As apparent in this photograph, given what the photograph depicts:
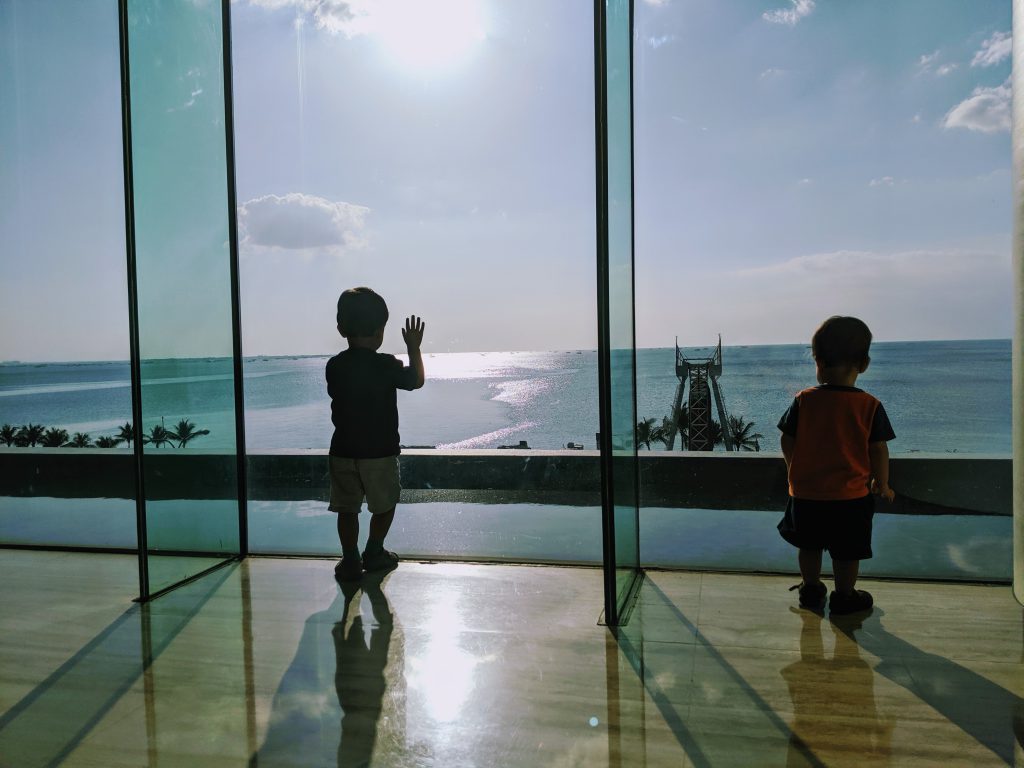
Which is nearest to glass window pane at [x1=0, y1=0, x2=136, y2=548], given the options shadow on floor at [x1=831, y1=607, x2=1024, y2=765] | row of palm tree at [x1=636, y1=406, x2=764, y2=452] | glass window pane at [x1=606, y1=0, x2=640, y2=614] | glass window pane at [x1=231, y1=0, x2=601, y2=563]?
glass window pane at [x1=231, y1=0, x2=601, y2=563]

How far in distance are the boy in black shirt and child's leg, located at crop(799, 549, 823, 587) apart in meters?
1.41

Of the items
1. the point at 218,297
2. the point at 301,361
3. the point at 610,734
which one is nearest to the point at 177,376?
the point at 218,297

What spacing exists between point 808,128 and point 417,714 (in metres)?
3.00

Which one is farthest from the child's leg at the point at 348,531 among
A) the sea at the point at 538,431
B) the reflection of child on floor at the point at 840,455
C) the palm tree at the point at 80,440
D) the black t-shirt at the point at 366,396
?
the palm tree at the point at 80,440

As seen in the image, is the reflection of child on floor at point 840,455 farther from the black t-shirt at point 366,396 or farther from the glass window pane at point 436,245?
the black t-shirt at point 366,396

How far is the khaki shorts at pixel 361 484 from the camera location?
106 inches

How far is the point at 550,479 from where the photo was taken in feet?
11.4

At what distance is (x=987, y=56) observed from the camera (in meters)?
2.84

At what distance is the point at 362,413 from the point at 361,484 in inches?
10.4

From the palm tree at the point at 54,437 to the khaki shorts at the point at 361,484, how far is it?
289 centimetres

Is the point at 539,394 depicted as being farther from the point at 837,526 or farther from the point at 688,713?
the point at 688,713

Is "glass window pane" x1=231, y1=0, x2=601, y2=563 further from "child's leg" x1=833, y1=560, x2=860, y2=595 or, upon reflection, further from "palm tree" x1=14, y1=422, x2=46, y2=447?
"palm tree" x1=14, y1=422, x2=46, y2=447

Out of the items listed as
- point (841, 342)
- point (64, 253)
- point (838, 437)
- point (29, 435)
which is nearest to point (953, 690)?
point (838, 437)

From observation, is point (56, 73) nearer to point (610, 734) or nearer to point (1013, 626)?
point (610, 734)
